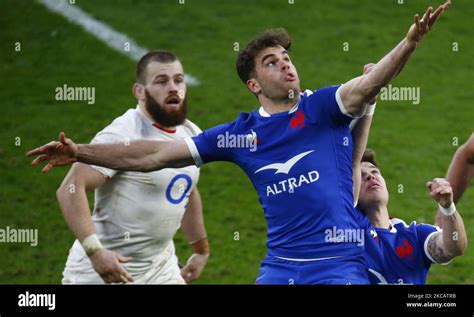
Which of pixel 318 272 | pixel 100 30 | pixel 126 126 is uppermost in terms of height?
pixel 100 30

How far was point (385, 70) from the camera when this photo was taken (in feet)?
22.6

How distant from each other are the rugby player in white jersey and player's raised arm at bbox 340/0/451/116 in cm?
198

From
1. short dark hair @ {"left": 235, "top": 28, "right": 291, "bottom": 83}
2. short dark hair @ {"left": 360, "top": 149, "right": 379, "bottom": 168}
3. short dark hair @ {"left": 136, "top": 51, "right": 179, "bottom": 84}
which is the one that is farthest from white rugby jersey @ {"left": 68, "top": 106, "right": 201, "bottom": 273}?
short dark hair @ {"left": 360, "top": 149, "right": 379, "bottom": 168}

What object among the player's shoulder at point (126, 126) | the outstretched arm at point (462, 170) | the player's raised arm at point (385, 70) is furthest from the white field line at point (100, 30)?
the player's raised arm at point (385, 70)

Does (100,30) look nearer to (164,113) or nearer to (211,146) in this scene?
(164,113)

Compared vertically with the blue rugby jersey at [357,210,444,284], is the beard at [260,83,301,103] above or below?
above

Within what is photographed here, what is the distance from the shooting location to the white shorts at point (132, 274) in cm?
889

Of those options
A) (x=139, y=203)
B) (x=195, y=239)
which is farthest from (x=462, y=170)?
(x=139, y=203)

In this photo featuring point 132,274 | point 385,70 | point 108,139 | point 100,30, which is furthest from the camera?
point 100,30

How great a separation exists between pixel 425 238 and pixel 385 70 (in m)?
1.25

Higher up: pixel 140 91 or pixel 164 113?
pixel 140 91

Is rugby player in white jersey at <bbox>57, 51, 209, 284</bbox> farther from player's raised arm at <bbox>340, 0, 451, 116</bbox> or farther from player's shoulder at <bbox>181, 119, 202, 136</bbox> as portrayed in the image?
player's raised arm at <bbox>340, 0, 451, 116</bbox>

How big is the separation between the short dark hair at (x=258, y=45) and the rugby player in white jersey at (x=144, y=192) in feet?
3.75

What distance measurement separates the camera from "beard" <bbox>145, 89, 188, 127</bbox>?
896 cm
